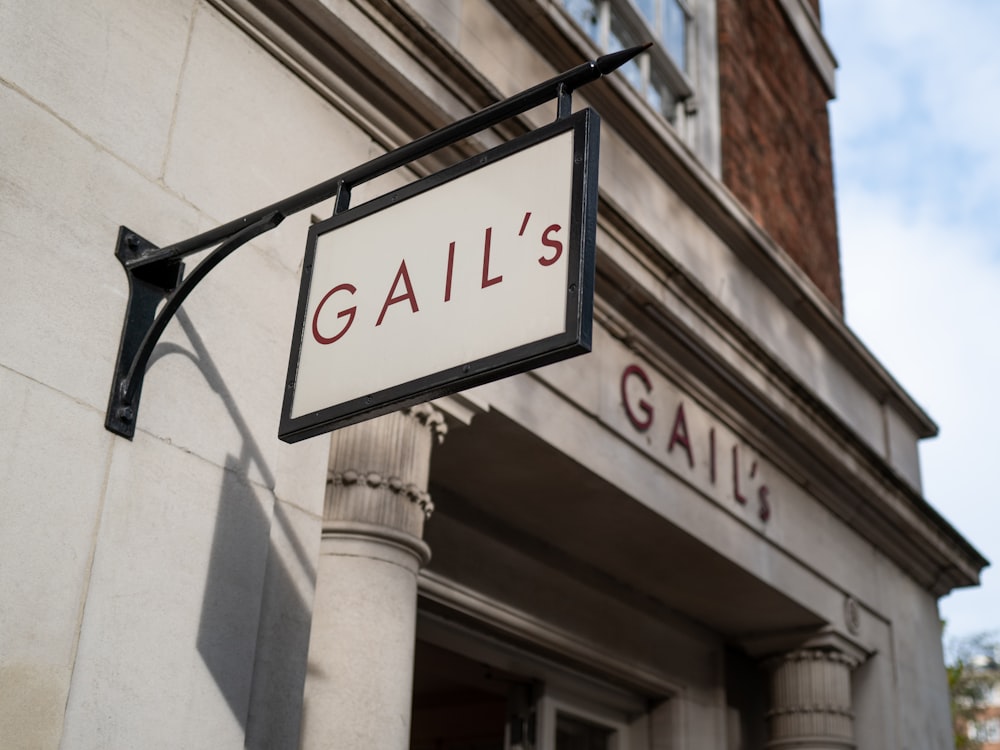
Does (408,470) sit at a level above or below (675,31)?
below

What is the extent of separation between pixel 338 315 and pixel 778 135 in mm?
9077

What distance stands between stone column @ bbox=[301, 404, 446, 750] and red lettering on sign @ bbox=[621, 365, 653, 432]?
2090 mm

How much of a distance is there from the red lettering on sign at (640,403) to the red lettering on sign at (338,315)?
152 inches

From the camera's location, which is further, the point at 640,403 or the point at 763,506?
the point at 763,506

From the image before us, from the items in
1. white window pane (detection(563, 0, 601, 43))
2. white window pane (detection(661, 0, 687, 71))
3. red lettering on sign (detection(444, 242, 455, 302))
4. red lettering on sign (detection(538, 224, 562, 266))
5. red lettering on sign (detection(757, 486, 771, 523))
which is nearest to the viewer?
red lettering on sign (detection(538, 224, 562, 266))

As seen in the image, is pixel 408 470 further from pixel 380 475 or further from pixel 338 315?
pixel 338 315

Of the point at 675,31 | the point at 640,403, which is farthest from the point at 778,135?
the point at 640,403

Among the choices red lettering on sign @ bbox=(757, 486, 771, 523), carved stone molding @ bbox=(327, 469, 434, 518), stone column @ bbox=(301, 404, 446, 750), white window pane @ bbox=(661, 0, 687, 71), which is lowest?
stone column @ bbox=(301, 404, 446, 750)

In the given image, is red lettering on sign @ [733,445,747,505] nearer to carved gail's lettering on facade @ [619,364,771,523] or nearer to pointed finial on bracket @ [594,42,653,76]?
carved gail's lettering on facade @ [619,364,771,523]

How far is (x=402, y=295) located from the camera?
4266mm

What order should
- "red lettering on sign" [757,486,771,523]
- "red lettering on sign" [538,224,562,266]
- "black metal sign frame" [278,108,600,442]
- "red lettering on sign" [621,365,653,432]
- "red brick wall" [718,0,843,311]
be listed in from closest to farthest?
"black metal sign frame" [278,108,600,442] → "red lettering on sign" [538,224,562,266] → "red lettering on sign" [621,365,653,432] → "red lettering on sign" [757,486,771,523] → "red brick wall" [718,0,843,311]

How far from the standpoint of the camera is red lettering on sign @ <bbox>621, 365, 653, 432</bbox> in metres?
8.12

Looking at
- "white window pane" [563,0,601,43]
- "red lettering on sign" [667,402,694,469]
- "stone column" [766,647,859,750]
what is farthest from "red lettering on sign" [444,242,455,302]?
"stone column" [766,647,859,750]

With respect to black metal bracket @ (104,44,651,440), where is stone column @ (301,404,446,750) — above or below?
below
